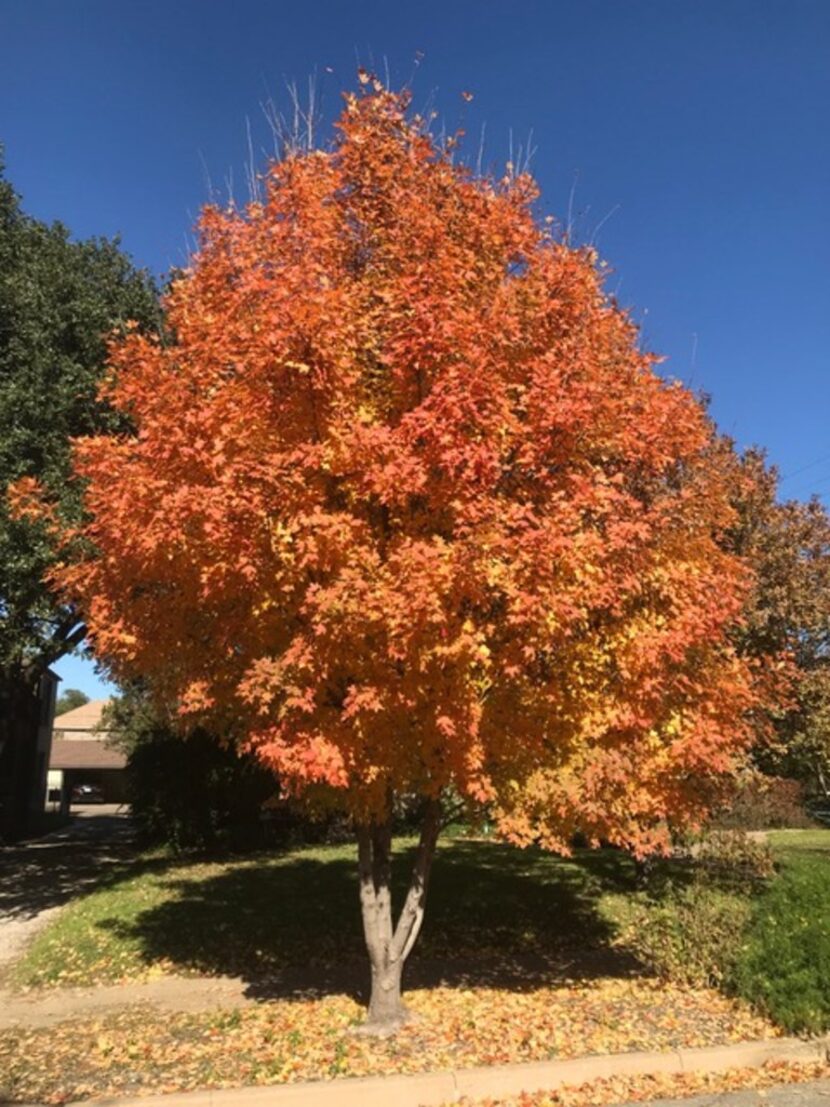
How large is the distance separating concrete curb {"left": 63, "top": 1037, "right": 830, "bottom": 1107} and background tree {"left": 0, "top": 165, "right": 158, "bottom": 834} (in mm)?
8229

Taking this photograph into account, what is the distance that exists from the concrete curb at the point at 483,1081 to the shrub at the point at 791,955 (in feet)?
0.77

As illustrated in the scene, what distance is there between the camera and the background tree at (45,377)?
12445 millimetres

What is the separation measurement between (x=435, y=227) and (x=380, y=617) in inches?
133

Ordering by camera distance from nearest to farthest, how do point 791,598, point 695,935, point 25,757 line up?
1. point 695,935
2. point 791,598
3. point 25,757

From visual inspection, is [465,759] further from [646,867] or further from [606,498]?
[646,867]

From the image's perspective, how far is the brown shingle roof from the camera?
54000 millimetres

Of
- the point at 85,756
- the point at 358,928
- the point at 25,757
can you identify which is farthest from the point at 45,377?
the point at 85,756

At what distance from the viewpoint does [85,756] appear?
2201 inches

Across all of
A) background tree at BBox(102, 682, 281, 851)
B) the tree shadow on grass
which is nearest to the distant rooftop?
background tree at BBox(102, 682, 281, 851)

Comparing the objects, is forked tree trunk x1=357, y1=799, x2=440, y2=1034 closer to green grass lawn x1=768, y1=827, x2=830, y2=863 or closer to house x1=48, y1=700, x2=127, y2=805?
green grass lawn x1=768, y1=827, x2=830, y2=863

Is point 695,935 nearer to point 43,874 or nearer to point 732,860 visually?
point 732,860

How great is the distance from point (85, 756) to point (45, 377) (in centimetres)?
4798

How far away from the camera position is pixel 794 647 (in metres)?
14.2

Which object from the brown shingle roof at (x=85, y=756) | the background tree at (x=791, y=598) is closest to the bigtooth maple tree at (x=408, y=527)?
the background tree at (x=791, y=598)
